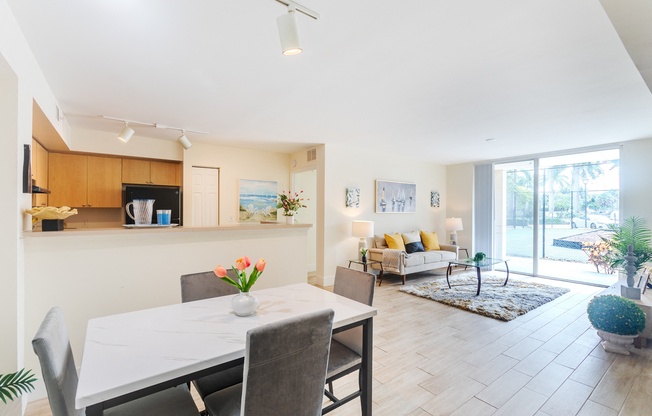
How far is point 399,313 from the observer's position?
386cm

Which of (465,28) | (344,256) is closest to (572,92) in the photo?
(465,28)

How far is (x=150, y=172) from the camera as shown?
5.21 m

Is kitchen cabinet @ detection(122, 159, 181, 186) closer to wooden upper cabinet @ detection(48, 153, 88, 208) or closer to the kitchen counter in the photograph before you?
wooden upper cabinet @ detection(48, 153, 88, 208)

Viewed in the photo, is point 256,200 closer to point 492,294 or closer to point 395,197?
point 395,197

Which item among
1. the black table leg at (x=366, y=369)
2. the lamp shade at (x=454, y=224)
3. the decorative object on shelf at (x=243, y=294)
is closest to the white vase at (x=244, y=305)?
the decorative object on shelf at (x=243, y=294)

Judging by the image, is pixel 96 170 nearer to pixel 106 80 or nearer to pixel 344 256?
pixel 106 80

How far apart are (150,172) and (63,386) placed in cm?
485

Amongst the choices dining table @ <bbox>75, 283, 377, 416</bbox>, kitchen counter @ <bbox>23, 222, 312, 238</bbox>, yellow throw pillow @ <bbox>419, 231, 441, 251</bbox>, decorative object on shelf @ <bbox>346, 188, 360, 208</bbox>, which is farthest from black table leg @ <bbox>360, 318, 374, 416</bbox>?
yellow throw pillow @ <bbox>419, 231, 441, 251</bbox>

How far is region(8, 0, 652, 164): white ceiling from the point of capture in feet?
5.77

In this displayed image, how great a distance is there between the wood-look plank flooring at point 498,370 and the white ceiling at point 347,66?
239 centimetres

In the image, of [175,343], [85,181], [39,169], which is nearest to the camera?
[175,343]

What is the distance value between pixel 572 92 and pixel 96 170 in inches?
254

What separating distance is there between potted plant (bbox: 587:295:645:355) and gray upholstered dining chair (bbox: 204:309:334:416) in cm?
309

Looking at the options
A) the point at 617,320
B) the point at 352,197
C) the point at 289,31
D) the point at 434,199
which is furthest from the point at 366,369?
the point at 434,199
